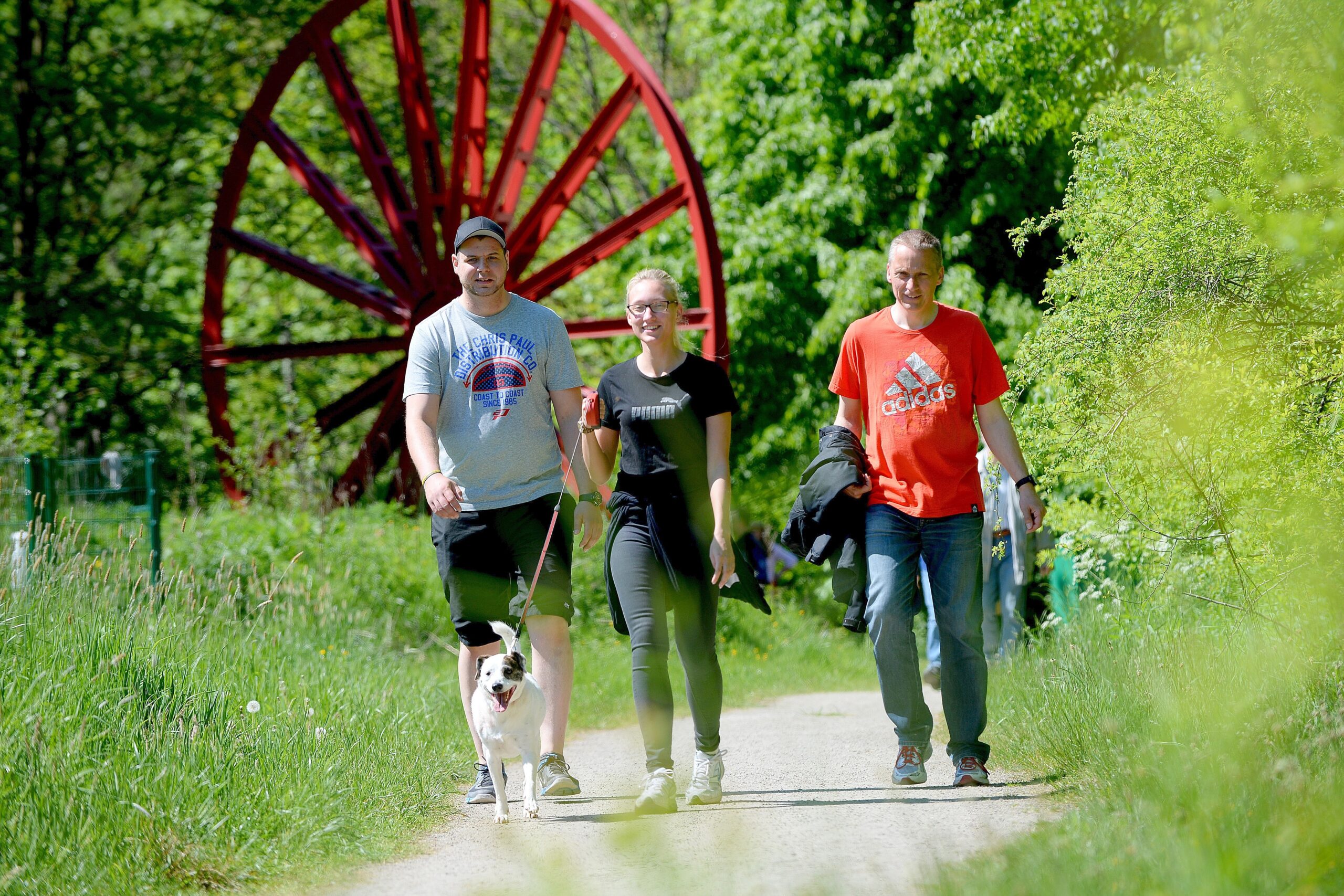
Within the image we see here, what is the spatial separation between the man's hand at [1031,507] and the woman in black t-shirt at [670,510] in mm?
935

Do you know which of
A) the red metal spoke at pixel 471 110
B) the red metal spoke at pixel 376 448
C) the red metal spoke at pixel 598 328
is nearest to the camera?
the red metal spoke at pixel 598 328

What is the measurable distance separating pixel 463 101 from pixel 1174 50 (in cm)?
566

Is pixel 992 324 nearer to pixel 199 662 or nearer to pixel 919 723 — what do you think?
pixel 919 723

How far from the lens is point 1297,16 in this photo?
3.53 meters

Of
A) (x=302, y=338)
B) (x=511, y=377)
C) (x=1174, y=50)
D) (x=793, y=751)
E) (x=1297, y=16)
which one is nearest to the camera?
Result: (x=1297, y=16)

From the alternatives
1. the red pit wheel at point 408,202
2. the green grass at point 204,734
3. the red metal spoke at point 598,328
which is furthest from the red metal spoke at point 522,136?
the green grass at point 204,734

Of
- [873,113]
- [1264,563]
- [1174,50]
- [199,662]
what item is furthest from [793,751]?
[873,113]

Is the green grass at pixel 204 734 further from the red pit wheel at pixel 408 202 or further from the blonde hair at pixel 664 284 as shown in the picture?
the red pit wheel at pixel 408 202

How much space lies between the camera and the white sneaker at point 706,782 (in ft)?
14.4

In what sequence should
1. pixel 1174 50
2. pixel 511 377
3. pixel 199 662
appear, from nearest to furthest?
pixel 511 377, pixel 199 662, pixel 1174 50

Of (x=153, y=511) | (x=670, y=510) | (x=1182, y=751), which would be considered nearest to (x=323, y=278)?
(x=153, y=511)

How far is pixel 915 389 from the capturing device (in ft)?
14.8

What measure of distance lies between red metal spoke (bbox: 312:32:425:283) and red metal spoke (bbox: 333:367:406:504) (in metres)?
0.97

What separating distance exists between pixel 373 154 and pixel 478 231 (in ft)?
24.1
